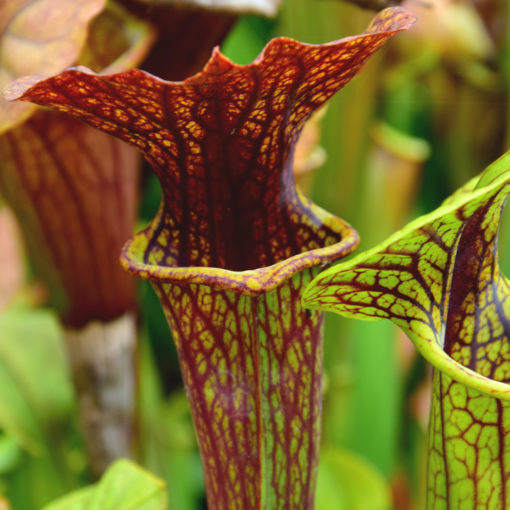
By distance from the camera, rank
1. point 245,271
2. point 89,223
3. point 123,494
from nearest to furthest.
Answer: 1. point 245,271
2. point 123,494
3. point 89,223

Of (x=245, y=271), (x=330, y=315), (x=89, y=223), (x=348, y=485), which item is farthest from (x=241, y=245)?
(x=348, y=485)

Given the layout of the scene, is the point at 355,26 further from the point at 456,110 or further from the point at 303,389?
the point at 456,110

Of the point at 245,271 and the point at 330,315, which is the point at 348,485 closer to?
the point at 330,315

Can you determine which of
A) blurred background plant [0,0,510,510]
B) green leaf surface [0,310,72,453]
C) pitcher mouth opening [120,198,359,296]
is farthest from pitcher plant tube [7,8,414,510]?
green leaf surface [0,310,72,453]

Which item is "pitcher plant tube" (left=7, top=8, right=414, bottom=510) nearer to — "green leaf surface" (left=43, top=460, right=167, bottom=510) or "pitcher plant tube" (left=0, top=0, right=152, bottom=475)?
"green leaf surface" (left=43, top=460, right=167, bottom=510)

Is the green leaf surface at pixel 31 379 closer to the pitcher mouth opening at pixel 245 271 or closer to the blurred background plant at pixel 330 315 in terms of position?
the blurred background plant at pixel 330 315

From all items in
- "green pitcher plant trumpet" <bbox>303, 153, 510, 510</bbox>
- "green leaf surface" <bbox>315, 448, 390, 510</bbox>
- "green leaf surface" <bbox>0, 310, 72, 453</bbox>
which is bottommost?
"green leaf surface" <bbox>315, 448, 390, 510</bbox>
